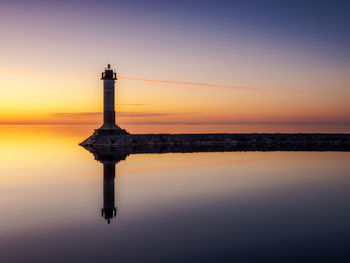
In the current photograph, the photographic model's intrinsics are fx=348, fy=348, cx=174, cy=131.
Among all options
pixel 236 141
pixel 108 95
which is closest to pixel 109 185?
pixel 108 95

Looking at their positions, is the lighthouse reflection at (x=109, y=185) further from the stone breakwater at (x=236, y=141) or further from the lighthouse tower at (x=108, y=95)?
the stone breakwater at (x=236, y=141)

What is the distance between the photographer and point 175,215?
1257 centimetres

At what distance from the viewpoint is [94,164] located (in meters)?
26.5

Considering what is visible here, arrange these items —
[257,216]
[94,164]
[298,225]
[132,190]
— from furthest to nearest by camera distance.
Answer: [94,164], [132,190], [257,216], [298,225]

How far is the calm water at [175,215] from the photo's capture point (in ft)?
28.8

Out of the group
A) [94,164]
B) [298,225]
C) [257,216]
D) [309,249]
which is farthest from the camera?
[94,164]

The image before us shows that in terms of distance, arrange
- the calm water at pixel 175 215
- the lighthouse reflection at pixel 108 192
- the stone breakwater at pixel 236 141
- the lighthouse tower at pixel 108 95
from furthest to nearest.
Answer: the stone breakwater at pixel 236 141
the lighthouse tower at pixel 108 95
the lighthouse reflection at pixel 108 192
the calm water at pixel 175 215

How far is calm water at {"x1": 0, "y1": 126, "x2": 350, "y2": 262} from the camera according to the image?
8.79 m

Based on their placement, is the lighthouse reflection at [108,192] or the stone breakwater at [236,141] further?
the stone breakwater at [236,141]

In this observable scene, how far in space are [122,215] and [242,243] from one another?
16.1ft

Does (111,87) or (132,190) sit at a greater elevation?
(111,87)

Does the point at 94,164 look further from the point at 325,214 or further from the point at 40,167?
the point at 325,214

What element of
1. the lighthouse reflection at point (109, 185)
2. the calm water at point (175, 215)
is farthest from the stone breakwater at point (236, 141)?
the calm water at point (175, 215)

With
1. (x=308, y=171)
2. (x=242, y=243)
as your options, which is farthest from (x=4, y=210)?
(x=308, y=171)
